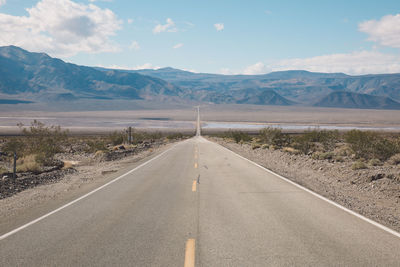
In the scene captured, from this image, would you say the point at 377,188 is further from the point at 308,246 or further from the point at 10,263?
the point at 10,263

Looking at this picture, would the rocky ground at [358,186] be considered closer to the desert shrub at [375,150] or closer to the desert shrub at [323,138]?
the desert shrub at [375,150]

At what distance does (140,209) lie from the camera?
26.7 feet

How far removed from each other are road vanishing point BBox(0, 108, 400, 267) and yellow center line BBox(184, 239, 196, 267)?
0.01 m

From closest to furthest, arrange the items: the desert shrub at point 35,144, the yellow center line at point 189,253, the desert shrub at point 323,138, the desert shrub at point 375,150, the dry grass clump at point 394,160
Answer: the yellow center line at point 189,253 < the dry grass clump at point 394,160 < the desert shrub at point 375,150 < the desert shrub at point 35,144 < the desert shrub at point 323,138

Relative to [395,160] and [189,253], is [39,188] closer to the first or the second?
[189,253]

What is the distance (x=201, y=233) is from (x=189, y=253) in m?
0.99

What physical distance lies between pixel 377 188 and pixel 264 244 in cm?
715

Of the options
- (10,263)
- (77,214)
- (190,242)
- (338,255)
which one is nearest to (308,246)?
(338,255)

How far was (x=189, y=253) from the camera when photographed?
5266mm

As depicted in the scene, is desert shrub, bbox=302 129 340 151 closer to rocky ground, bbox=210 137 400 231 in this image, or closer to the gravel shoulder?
rocky ground, bbox=210 137 400 231

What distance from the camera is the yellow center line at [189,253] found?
4888mm

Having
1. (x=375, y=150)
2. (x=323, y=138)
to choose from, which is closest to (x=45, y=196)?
(x=375, y=150)

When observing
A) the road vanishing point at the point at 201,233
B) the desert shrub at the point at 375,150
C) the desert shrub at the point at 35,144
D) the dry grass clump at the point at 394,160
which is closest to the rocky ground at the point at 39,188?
the road vanishing point at the point at 201,233

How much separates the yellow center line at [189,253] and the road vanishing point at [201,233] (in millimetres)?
15
